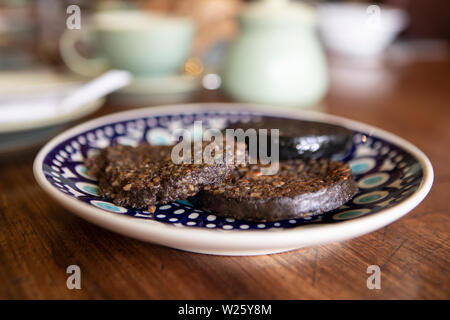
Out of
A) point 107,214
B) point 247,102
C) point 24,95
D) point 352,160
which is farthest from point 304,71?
point 107,214

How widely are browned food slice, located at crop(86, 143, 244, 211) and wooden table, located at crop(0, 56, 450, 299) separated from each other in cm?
6

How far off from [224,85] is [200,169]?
0.66 metres

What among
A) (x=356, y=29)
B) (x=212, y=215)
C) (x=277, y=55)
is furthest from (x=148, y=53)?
(x=356, y=29)

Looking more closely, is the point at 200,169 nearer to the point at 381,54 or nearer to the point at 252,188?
the point at 252,188

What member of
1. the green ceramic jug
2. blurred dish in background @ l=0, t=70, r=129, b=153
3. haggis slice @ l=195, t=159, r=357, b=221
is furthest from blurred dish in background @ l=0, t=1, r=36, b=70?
haggis slice @ l=195, t=159, r=357, b=221

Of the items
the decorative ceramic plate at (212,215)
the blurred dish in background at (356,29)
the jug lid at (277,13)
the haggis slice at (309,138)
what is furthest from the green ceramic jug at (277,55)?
the blurred dish in background at (356,29)

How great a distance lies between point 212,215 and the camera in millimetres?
545

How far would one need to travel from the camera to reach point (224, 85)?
3.88 feet

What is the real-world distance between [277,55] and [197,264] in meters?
0.76

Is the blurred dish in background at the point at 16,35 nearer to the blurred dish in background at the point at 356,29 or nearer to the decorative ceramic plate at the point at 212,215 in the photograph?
the decorative ceramic plate at the point at 212,215

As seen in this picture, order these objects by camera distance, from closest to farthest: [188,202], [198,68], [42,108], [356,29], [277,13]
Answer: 1. [188,202]
2. [42,108]
3. [277,13]
4. [198,68]
5. [356,29]

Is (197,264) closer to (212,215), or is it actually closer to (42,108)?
(212,215)

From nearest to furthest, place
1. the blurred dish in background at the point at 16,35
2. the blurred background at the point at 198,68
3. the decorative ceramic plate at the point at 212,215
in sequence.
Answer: the decorative ceramic plate at the point at 212,215 < the blurred background at the point at 198,68 < the blurred dish in background at the point at 16,35

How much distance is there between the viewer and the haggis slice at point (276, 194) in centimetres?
52
